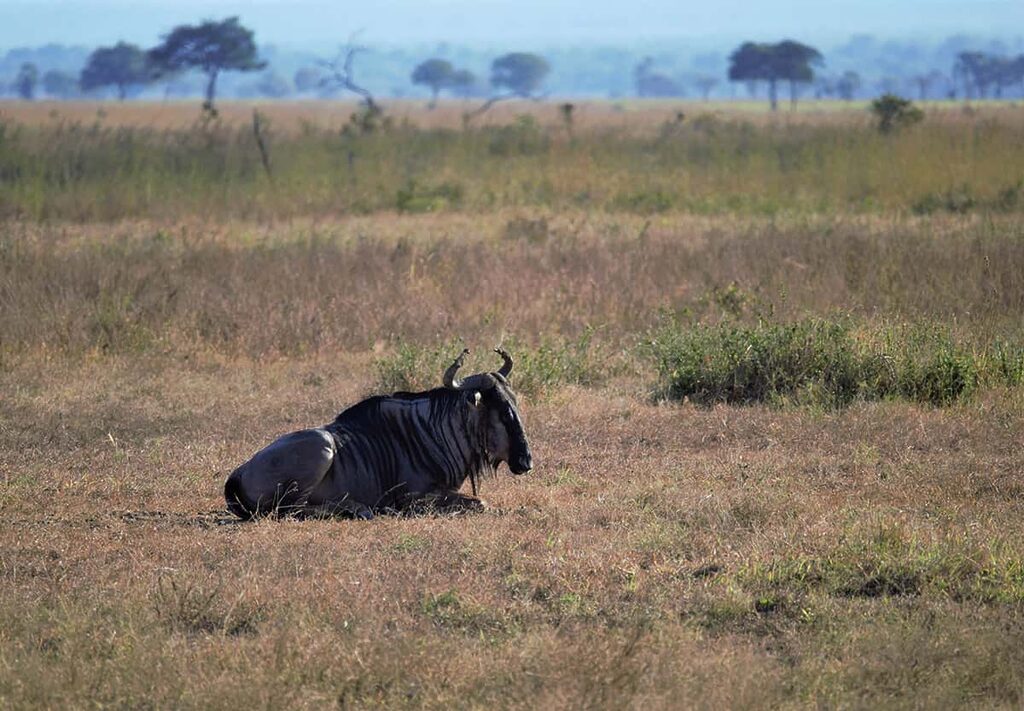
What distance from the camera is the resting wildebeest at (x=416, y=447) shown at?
7.55m

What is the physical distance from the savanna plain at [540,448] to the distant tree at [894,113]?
4.97 meters


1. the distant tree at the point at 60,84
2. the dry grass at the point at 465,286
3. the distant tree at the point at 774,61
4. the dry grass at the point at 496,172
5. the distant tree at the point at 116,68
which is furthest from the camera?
the distant tree at the point at 60,84

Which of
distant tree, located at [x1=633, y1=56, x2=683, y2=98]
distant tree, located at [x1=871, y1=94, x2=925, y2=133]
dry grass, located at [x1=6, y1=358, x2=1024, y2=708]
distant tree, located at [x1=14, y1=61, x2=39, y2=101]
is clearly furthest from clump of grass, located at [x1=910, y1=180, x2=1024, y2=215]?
distant tree, located at [x1=633, y1=56, x2=683, y2=98]

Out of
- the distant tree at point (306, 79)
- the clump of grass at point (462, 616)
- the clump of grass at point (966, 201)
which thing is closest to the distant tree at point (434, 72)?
the distant tree at point (306, 79)

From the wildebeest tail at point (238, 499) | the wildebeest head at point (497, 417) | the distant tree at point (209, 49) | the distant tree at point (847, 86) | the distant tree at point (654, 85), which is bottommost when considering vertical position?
the distant tree at point (654, 85)

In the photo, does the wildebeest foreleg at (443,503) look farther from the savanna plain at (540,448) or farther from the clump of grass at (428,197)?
the clump of grass at (428,197)

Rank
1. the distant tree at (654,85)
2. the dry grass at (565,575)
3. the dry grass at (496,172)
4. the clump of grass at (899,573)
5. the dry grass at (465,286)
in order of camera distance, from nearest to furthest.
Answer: the dry grass at (565,575) < the clump of grass at (899,573) < the dry grass at (465,286) < the dry grass at (496,172) < the distant tree at (654,85)

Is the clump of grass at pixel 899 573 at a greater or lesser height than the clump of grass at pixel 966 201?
greater

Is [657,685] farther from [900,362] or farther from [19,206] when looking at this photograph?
[19,206]

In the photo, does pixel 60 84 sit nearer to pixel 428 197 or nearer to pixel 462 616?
pixel 428 197

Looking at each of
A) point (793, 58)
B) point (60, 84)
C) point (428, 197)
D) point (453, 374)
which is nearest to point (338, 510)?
point (453, 374)

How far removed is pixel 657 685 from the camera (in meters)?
5.08

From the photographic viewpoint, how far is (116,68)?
88188 millimetres

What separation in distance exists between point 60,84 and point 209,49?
50520 mm
